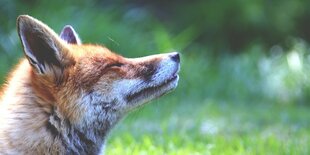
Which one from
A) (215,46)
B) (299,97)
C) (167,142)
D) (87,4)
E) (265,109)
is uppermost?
(215,46)

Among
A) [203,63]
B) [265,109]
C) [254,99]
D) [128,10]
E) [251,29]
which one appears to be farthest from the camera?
[251,29]

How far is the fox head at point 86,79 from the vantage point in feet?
15.3

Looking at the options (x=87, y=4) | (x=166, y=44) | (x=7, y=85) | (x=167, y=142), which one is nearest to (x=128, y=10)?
(x=87, y=4)

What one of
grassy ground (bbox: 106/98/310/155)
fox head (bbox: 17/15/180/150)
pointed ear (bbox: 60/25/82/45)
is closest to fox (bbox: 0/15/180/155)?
fox head (bbox: 17/15/180/150)

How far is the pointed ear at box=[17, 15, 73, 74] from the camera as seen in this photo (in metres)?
4.60

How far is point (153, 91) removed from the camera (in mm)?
5070

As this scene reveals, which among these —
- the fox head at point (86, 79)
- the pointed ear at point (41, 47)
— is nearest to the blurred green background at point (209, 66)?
the fox head at point (86, 79)

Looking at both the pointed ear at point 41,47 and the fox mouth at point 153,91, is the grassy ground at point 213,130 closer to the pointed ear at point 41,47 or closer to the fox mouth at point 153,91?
the fox mouth at point 153,91

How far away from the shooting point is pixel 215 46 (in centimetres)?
1533

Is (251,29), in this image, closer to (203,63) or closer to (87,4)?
(203,63)

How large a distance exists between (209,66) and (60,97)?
732cm

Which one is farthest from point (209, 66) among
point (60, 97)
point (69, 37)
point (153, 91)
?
point (60, 97)

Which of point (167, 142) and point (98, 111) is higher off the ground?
point (167, 142)

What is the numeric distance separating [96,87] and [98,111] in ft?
0.55
